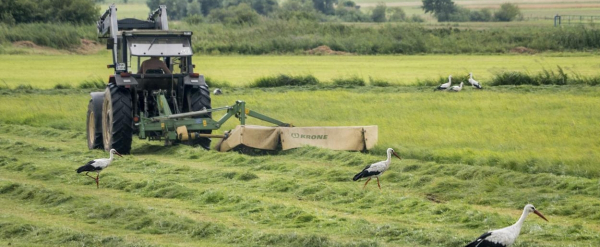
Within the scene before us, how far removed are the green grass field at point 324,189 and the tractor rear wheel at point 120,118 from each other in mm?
373

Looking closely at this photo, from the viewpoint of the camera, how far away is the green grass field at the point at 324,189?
37.0 feet

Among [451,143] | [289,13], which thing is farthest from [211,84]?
[289,13]

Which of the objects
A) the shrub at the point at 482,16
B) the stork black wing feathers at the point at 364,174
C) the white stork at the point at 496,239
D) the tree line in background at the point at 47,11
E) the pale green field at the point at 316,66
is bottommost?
the pale green field at the point at 316,66

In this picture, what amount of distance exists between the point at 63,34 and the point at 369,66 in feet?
79.5

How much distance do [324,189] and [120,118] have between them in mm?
5935

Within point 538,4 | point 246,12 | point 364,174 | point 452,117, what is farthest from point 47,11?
point 538,4

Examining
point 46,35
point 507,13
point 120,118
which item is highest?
point 507,13

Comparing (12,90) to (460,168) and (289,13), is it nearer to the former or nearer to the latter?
(460,168)

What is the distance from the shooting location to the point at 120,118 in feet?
60.7

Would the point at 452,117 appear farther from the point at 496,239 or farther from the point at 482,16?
the point at 482,16

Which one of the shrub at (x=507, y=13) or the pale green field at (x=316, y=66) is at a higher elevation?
the shrub at (x=507, y=13)

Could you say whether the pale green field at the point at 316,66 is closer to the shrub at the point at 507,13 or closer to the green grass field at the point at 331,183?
the green grass field at the point at 331,183

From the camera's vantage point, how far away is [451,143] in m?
18.9

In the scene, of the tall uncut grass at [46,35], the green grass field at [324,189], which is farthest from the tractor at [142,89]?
the tall uncut grass at [46,35]
